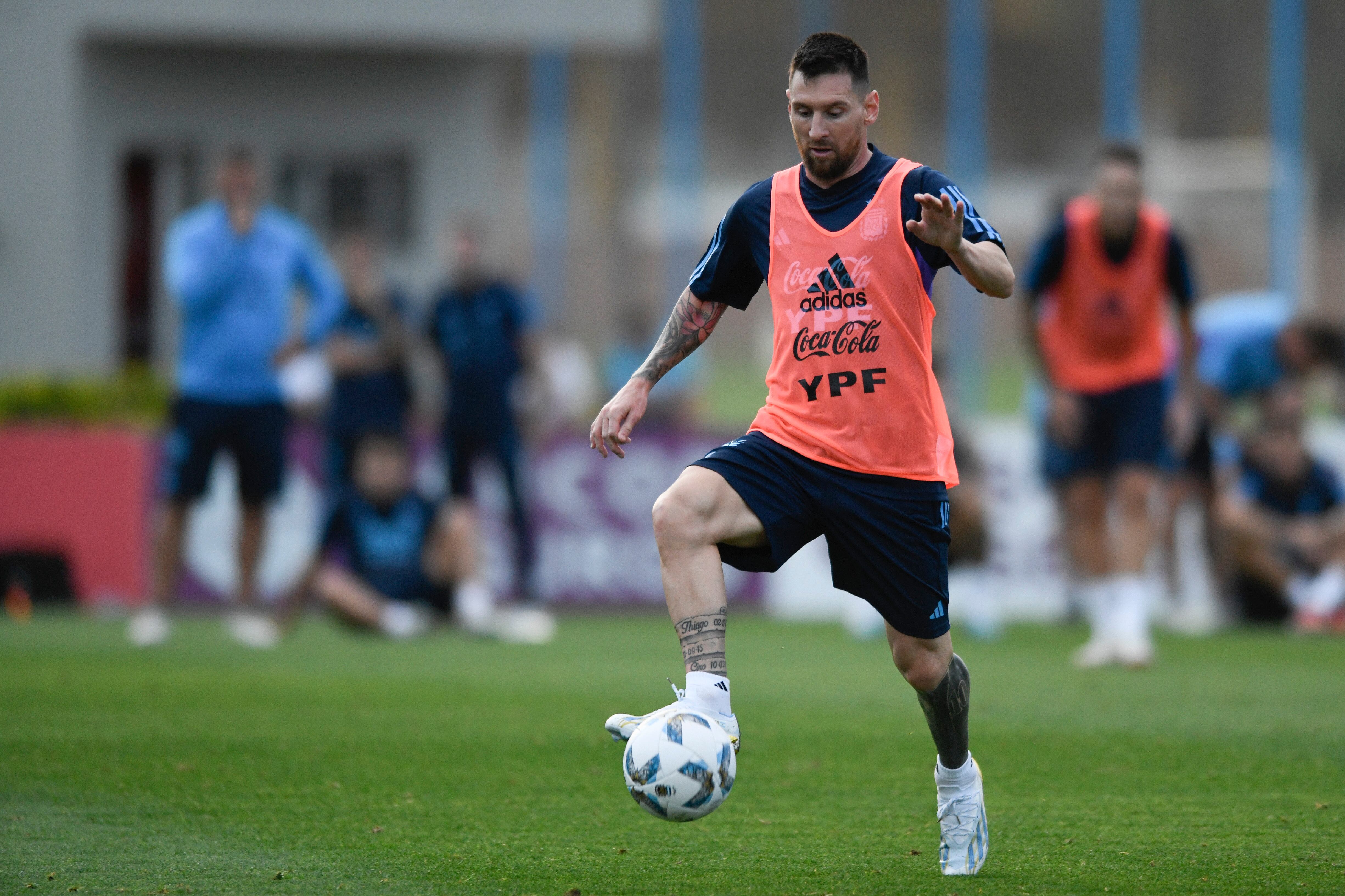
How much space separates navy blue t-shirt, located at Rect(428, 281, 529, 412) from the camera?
466 inches

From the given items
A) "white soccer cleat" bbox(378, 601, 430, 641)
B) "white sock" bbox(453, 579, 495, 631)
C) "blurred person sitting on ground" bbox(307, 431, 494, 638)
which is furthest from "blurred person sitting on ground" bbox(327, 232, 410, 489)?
"white sock" bbox(453, 579, 495, 631)

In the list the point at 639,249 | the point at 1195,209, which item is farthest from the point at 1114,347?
the point at 1195,209

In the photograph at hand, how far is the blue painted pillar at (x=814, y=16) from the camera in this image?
70.1 ft

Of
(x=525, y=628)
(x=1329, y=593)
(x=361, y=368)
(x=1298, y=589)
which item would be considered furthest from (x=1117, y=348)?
(x=361, y=368)

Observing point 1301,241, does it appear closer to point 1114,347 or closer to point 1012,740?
point 1114,347

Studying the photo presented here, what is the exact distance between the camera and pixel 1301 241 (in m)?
19.9

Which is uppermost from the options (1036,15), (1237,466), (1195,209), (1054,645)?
(1036,15)

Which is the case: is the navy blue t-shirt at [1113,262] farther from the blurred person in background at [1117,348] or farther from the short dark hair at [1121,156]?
the short dark hair at [1121,156]

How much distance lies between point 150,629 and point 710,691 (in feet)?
21.3

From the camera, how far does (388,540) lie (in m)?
11.2

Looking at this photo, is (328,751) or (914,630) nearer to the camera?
(914,630)

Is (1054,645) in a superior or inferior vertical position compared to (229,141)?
inferior

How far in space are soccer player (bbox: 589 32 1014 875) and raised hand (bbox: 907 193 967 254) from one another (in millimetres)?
44

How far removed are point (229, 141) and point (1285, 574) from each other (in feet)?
36.0
